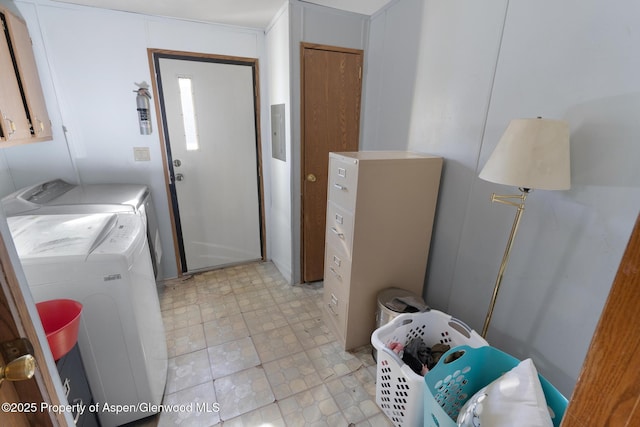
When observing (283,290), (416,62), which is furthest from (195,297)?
(416,62)

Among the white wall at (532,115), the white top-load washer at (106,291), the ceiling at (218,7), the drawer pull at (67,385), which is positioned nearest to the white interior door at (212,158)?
the ceiling at (218,7)

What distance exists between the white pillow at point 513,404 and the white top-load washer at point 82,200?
211 cm

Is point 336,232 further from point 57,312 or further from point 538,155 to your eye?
point 57,312

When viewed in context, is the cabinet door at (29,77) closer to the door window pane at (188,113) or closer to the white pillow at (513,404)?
the door window pane at (188,113)

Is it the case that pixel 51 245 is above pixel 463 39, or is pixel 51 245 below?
below

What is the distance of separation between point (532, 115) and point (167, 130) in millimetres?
2648

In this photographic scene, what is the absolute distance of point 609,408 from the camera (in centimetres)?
40

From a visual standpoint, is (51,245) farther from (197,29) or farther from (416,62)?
(416,62)

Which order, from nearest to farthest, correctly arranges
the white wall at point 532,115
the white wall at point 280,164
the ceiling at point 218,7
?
1. the white wall at point 532,115
2. the ceiling at point 218,7
3. the white wall at point 280,164

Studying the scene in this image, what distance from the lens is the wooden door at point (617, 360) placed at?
36 cm

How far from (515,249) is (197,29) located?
9.36 ft

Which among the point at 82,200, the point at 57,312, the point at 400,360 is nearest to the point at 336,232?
the point at 400,360

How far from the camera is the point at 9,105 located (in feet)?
5.10

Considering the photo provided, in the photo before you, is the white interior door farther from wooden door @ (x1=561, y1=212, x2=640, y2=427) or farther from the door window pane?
wooden door @ (x1=561, y1=212, x2=640, y2=427)
